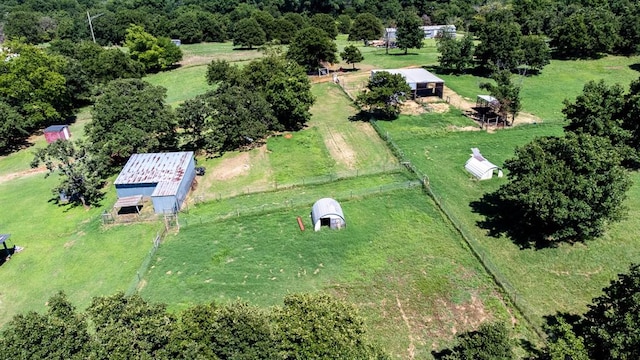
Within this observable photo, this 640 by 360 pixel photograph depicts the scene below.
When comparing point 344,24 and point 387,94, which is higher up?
point 344,24

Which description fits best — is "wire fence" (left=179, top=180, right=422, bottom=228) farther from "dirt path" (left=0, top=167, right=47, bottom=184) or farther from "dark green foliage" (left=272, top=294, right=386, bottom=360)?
"dirt path" (left=0, top=167, right=47, bottom=184)

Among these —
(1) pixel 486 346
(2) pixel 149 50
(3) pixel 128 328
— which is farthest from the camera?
(2) pixel 149 50

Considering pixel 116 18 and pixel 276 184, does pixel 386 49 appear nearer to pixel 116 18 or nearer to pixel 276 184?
pixel 276 184

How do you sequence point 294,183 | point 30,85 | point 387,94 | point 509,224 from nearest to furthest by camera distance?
point 509,224
point 294,183
point 387,94
point 30,85

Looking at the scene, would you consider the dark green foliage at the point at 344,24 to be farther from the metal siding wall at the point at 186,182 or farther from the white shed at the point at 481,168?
the metal siding wall at the point at 186,182

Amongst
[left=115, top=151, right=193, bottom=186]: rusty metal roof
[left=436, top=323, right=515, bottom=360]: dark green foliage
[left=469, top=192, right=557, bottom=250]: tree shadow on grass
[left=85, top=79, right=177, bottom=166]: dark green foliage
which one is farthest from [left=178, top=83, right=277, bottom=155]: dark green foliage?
[left=436, top=323, right=515, bottom=360]: dark green foliage

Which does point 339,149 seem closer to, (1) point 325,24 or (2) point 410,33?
(2) point 410,33

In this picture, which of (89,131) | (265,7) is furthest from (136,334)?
(265,7)

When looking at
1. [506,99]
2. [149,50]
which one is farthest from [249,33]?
[506,99]
